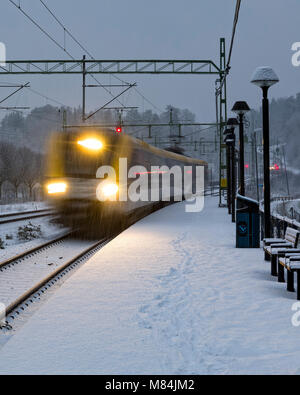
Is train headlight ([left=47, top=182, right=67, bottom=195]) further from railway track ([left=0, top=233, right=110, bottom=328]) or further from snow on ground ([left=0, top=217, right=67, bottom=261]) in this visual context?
snow on ground ([left=0, top=217, right=67, bottom=261])

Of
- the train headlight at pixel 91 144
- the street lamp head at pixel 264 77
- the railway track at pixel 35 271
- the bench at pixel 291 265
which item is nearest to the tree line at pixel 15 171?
the train headlight at pixel 91 144

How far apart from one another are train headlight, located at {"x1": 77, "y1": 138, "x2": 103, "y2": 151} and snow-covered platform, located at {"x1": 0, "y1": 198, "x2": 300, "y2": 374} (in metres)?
5.47

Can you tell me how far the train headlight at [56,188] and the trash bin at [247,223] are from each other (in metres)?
5.08

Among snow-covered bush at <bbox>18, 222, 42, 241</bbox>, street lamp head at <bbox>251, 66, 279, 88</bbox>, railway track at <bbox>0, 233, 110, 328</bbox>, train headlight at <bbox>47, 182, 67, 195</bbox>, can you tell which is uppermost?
street lamp head at <bbox>251, 66, 279, 88</bbox>

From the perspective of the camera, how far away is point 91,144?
47.1ft

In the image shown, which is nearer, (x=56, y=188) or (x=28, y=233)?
(x=56, y=188)

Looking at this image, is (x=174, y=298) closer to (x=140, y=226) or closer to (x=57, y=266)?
(x=57, y=266)

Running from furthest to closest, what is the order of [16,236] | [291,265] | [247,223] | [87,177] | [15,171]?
1. [15,171]
2. [16,236]
3. [87,177]
4. [247,223]
5. [291,265]

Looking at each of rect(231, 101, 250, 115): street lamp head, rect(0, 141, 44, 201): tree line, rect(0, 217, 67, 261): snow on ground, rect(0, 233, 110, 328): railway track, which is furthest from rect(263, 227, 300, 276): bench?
rect(0, 141, 44, 201): tree line

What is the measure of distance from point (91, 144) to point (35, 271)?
551cm

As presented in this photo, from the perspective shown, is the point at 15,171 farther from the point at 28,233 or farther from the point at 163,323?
the point at 163,323

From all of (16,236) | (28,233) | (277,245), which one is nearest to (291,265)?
(277,245)

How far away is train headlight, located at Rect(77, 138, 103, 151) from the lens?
14.3 metres
